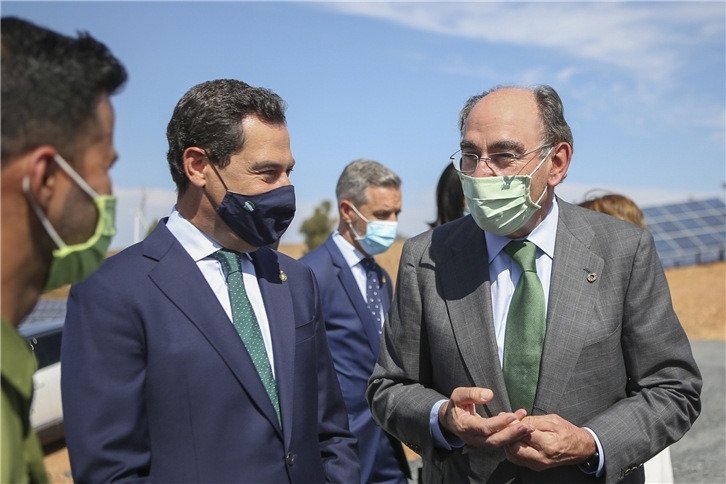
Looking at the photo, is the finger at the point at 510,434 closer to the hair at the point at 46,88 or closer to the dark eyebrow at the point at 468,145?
the dark eyebrow at the point at 468,145

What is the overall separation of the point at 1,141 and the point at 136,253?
1.18 metres

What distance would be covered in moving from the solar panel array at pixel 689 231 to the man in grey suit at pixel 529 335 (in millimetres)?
27381

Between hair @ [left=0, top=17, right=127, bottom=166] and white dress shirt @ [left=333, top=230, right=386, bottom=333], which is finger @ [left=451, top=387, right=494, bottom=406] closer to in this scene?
hair @ [left=0, top=17, right=127, bottom=166]

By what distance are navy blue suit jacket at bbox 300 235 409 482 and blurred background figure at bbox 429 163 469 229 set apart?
74cm

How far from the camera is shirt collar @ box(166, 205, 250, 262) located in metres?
2.81

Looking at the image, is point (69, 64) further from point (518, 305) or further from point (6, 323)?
point (518, 305)

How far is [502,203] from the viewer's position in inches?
119

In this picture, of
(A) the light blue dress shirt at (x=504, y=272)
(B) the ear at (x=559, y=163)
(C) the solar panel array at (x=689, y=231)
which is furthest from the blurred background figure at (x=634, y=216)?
(C) the solar panel array at (x=689, y=231)

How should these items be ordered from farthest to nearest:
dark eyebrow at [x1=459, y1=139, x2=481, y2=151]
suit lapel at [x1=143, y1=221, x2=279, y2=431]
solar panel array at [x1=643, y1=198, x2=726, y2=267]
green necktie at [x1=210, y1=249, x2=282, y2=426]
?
1. solar panel array at [x1=643, y1=198, x2=726, y2=267]
2. dark eyebrow at [x1=459, y1=139, x2=481, y2=151]
3. green necktie at [x1=210, y1=249, x2=282, y2=426]
4. suit lapel at [x1=143, y1=221, x2=279, y2=431]

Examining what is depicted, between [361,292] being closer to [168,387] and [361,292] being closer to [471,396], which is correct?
[471,396]

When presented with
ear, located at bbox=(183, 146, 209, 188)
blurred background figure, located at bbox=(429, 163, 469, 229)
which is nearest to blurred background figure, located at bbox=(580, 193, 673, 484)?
blurred background figure, located at bbox=(429, 163, 469, 229)

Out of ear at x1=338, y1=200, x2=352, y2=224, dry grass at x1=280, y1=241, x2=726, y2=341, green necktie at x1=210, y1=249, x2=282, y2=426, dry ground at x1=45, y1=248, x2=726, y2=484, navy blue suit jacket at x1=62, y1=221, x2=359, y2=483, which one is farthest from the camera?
dry grass at x1=280, y1=241, x2=726, y2=341

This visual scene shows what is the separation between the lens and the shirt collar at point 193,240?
2.81 m

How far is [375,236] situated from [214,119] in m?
2.94
